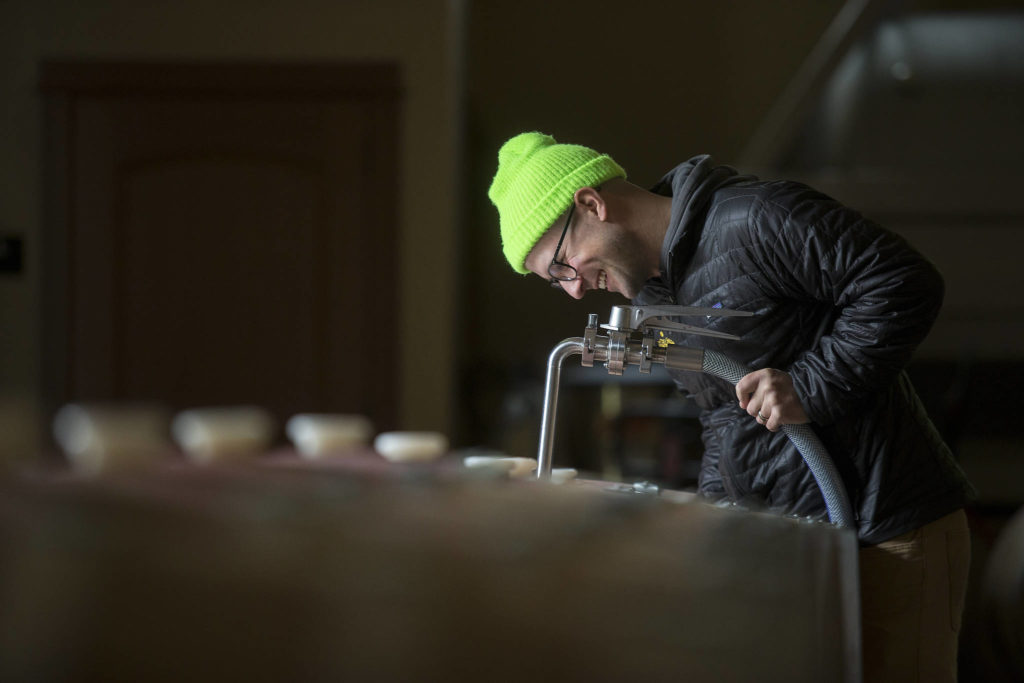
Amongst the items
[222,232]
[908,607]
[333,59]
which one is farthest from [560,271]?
[333,59]

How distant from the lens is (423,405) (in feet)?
10.4

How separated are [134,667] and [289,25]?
316cm

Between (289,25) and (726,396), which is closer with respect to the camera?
(726,396)

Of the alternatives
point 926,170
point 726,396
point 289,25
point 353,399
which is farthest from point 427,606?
point 926,170

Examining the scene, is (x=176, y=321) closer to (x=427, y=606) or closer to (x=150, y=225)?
(x=150, y=225)

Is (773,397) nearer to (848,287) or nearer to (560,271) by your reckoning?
(848,287)

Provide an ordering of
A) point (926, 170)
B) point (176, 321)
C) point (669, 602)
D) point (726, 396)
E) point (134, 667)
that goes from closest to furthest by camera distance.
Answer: point (134, 667), point (669, 602), point (726, 396), point (176, 321), point (926, 170)

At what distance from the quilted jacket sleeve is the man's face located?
0.67ft

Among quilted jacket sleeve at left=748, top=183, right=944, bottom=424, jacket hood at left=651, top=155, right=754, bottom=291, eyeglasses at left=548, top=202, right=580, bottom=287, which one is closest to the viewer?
quilted jacket sleeve at left=748, top=183, right=944, bottom=424

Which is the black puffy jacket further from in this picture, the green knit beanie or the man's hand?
the green knit beanie

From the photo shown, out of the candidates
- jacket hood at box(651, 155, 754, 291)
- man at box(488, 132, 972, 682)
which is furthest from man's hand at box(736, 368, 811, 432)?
jacket hood at box(651, 155, 754, 291)

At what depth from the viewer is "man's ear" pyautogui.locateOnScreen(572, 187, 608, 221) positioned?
1135mm

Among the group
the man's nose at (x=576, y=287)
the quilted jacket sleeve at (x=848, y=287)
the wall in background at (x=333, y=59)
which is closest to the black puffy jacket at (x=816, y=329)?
Result: the quilted jacket sleeve at (x=848, y=287)

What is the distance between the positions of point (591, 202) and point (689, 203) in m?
0.14
